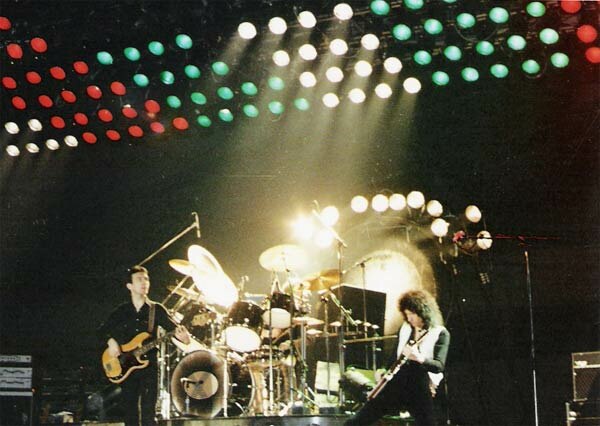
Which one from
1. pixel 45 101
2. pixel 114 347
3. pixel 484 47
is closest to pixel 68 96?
pixel 45 101

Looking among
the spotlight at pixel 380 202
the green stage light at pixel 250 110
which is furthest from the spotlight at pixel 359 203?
the green stage light at pixel 250 110

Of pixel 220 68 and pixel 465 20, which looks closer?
pixel 465 20

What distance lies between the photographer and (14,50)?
22.2ft

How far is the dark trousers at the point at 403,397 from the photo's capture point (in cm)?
539

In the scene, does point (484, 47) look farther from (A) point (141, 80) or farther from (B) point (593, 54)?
(A) point (141, 80)

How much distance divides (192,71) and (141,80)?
0.52 metres

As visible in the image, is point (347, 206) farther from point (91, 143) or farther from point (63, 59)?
point (63, 59)

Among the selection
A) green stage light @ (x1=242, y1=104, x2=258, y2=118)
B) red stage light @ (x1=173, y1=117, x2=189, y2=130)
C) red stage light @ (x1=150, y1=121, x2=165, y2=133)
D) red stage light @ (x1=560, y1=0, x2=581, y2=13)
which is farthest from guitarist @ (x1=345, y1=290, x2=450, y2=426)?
red stage light @ (x1=150, y1=121, x2=165, y2=133)

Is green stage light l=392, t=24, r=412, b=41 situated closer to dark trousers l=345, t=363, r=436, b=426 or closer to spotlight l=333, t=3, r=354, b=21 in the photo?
spotlight l=333, t=3, r=354, b=21

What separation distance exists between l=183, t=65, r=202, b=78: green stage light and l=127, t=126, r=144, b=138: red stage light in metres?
0.88

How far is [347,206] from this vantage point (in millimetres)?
8242

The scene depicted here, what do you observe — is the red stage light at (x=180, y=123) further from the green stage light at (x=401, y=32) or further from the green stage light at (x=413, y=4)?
the green stage light at (x=413, y=4)

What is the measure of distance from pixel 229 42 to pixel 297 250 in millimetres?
2086

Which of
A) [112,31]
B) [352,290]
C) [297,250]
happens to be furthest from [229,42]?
[352,290]
